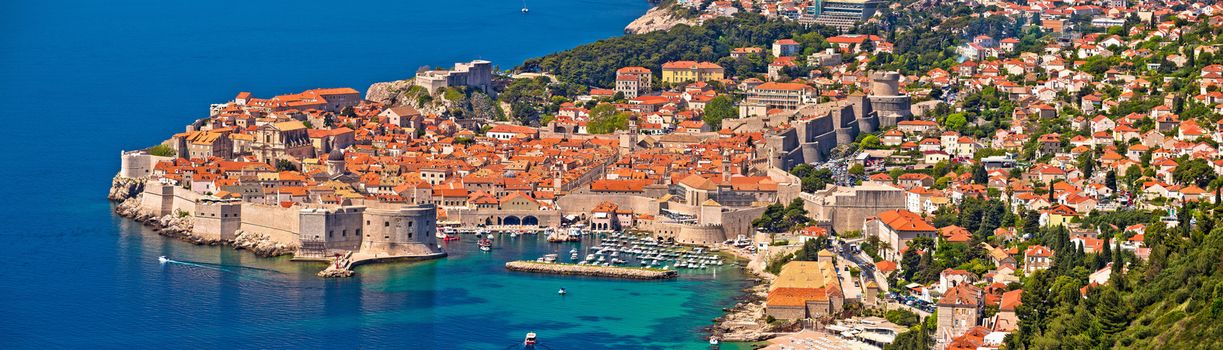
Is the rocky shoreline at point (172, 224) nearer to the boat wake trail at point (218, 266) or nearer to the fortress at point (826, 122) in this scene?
the boat wake trail at point (218, 266)

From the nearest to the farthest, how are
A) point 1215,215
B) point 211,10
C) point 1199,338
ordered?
point 1199,338
point 1215,215
point 211,10

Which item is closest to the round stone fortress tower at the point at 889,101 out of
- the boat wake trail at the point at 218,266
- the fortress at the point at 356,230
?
the fortress at the point at 356,230

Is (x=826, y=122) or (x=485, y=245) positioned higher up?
(x=826, y=122)

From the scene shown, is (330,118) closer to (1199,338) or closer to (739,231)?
(739,231)

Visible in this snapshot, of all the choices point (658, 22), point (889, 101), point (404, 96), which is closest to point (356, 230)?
point (889, 101)

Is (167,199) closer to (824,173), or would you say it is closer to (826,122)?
(824,173)

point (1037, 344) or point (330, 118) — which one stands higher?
point (330, 118)

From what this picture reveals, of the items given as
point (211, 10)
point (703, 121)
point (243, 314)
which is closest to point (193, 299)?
point (243, 314)
